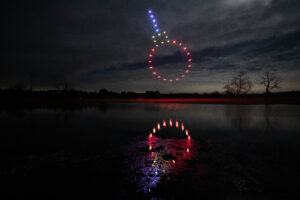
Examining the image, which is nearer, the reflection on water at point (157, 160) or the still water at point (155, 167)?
the still water at point (155, 167)

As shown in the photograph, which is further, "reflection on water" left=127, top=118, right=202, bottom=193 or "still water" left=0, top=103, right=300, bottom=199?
"reflection on water" left=127, top=118, right=202, bottom=193

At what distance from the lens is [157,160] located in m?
5.58

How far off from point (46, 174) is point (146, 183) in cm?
307

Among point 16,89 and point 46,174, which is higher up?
point 16,89

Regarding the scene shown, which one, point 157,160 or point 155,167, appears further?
point 157,160

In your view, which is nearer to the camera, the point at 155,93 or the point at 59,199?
the point at 59,199

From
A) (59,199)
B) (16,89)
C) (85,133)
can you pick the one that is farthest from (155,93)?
→ (59,199)

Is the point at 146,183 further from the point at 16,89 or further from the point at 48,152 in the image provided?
the point at 16,89

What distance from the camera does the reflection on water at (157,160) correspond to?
4.32 m

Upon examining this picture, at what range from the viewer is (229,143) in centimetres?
752

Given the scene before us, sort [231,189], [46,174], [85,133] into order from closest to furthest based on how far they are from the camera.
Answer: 1. [231,189]
2. [46,174]
3. [85,133]

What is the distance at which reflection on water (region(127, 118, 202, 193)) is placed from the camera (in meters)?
4.32

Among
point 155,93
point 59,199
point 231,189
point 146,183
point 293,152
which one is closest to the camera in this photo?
point 59,199

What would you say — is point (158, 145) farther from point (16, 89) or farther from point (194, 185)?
point (16, 89)
